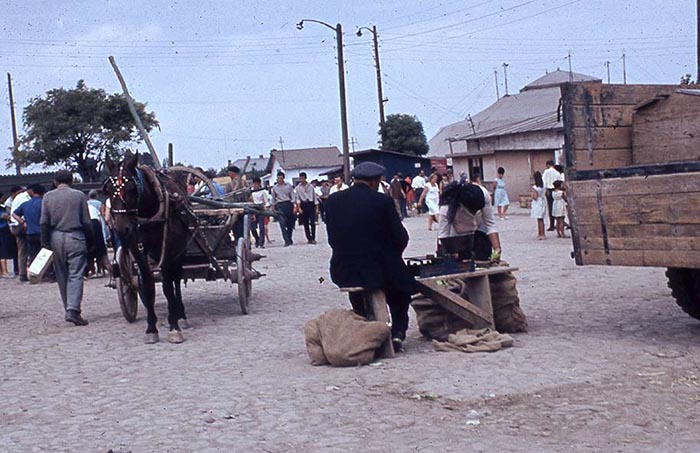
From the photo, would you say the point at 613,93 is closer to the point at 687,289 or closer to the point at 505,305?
the point at 687,289

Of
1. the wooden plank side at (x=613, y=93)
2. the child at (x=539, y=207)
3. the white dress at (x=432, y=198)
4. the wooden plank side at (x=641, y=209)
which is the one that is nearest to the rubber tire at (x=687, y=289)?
the wooden plank side at (x=641, y=209)

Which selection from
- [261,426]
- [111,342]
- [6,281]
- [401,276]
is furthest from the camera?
[6,281]

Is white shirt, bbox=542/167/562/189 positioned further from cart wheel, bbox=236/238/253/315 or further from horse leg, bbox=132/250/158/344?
horse leg, bbox=132/250/158/344

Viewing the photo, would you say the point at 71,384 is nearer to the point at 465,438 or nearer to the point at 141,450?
the point at 141,450

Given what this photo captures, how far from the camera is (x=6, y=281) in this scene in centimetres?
2055

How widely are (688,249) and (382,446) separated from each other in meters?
3.51

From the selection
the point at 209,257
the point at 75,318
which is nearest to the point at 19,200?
the point at 75,318

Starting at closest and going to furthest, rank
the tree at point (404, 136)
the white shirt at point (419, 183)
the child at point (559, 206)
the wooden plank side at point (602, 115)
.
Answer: the wooden plank side at point (602, 115)
the child at point (559, 206)
the white shirt at point (419, 183)
the tree at point (404, 136)

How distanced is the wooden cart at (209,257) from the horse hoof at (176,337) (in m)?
1.11

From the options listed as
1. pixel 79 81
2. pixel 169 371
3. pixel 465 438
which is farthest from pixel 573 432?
pixel 79 81

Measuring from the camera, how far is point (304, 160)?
330 feet

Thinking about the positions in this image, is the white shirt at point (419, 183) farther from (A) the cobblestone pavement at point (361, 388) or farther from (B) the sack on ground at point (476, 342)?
(B) the sack on ground at point (476, 342)

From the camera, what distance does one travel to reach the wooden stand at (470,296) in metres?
8.69

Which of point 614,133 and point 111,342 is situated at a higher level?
point 614,133
